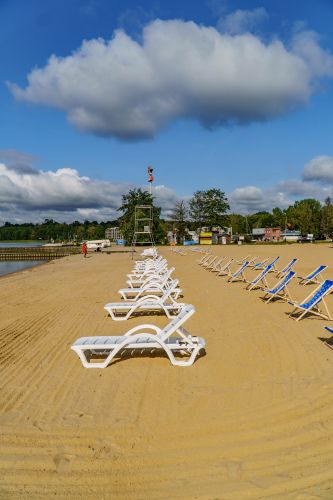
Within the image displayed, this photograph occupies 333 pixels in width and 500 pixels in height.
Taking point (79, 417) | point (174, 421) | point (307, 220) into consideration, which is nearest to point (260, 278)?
point (174, 421)

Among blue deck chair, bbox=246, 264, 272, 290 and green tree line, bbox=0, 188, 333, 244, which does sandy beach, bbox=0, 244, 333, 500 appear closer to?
blue deck chair, bbox=246, 264, 272, 290

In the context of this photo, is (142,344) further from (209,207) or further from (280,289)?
(209,207)

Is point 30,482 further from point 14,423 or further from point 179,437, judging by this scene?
point 179,437

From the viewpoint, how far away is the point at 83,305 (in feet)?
35.9

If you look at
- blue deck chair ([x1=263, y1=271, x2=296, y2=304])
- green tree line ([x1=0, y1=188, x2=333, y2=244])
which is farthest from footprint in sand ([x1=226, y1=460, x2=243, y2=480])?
green tree line ([x1=0, y1=188, x2=333, y2=244])

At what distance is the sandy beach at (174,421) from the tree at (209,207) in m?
75.0

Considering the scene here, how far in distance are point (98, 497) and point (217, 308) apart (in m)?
7.20

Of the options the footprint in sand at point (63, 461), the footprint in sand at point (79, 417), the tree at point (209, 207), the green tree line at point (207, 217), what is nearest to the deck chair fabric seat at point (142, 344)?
the footprint in sand at point (79, 417)

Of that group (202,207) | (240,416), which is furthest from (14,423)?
(202,207)

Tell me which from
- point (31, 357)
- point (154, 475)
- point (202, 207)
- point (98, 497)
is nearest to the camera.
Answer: point (98, 497)

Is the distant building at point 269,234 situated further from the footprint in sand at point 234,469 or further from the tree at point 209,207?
the footprint in sand at point 234,469

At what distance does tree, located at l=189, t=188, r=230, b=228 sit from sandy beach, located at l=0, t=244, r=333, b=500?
75.0 meters

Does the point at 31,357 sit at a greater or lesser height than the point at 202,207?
lesser

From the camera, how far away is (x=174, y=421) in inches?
153
